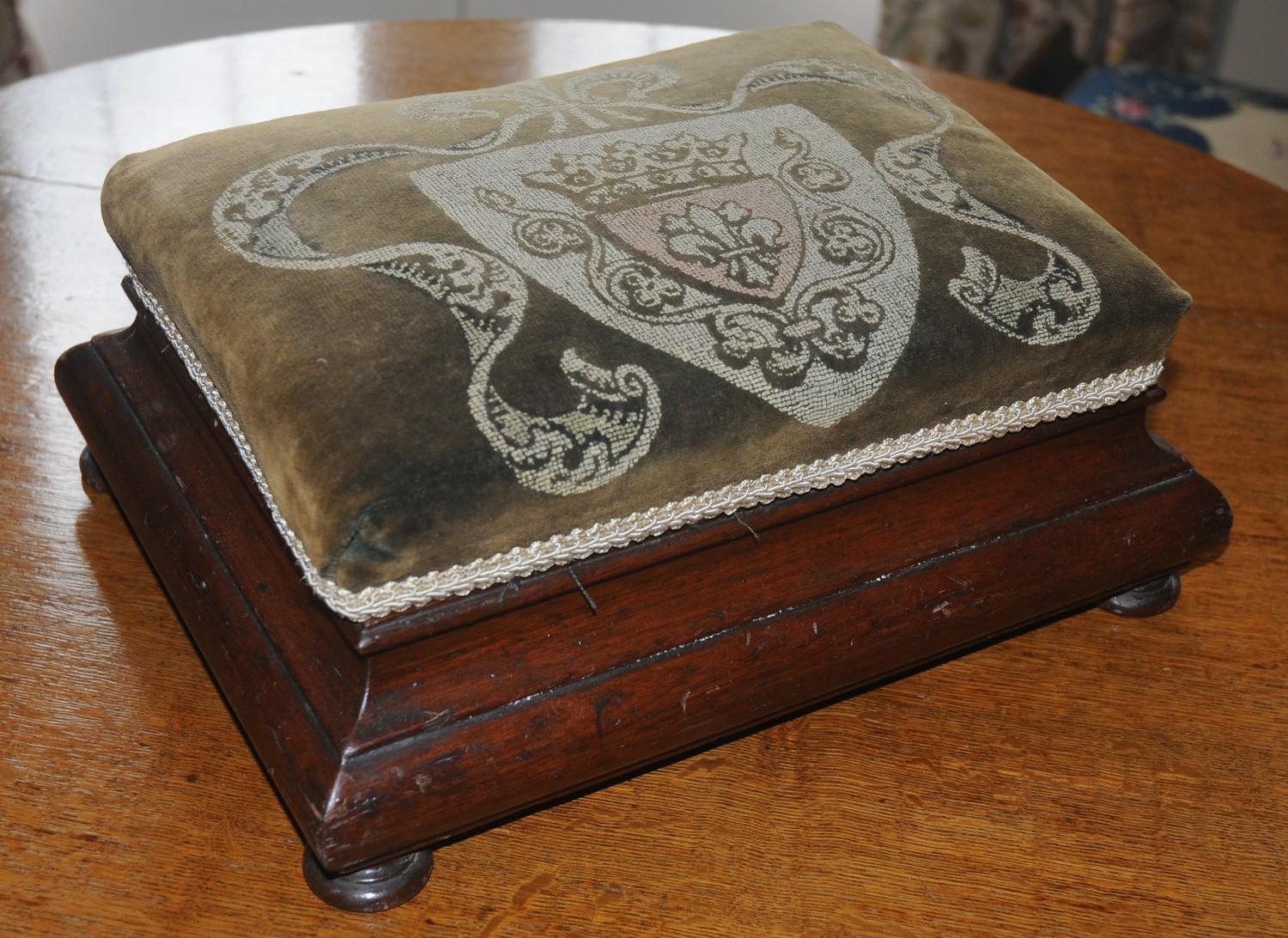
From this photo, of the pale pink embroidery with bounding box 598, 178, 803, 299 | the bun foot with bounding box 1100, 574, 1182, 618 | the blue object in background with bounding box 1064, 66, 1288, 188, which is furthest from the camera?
the blue object in background with bounding box 1064, 66, 1288, 188

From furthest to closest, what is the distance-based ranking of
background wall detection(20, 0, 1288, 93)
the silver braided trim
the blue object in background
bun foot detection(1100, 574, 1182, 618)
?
background wall detection(20, 0, 1288, 93), the blue object in background, bun foot detection(1100, 574, 1182, 618), the silver braided trim

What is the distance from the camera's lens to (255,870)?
0.75 m

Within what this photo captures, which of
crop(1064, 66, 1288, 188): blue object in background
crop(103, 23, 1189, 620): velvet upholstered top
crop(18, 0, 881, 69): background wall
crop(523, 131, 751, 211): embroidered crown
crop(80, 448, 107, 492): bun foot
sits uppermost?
crop(523, 131, 751, 211): embroidered crown

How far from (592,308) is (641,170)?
0.15 m

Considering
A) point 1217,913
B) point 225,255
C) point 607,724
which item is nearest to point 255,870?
point 607,724

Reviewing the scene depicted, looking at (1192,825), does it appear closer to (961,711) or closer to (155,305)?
(961,711)

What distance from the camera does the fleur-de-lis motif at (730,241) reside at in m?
0.79

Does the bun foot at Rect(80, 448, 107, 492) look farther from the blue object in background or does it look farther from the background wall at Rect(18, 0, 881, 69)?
the background wall at Rect(18, 0, 881, 69)

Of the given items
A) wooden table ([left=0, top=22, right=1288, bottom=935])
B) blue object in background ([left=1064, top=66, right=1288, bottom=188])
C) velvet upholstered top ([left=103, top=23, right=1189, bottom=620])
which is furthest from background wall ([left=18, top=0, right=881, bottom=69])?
velvet upholstered top ([left=103, top=23, right=1189, bottom=620])

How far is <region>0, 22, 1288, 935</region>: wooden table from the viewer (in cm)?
75

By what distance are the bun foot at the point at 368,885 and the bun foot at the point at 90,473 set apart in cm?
36

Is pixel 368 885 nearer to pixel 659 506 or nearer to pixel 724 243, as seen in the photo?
pixel 659 506

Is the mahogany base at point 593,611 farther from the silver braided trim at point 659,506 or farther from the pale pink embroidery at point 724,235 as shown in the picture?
the pale pink embroidery at point 724,235

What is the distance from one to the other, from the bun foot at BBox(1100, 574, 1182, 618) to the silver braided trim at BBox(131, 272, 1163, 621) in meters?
0.15
